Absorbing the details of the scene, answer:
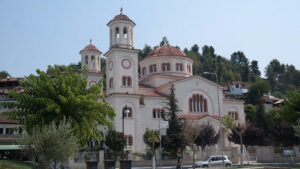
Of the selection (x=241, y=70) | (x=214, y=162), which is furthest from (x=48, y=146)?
(x=241, y=70)

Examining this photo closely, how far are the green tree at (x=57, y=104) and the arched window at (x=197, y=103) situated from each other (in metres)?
29.1

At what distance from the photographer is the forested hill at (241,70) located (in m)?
145

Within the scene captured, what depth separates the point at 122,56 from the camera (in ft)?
176

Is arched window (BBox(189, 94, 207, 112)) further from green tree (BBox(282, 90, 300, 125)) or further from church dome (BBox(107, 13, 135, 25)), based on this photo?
church dome (BBox(107, 13, 135, 25))

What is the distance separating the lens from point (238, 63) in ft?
588

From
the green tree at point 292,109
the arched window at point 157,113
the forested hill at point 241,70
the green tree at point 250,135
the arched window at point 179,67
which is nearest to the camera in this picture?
the green tree at point 292,109

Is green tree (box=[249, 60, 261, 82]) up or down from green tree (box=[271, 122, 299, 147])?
up

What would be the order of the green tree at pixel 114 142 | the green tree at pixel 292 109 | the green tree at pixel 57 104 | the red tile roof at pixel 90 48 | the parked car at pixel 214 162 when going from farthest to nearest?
the red tile roof at pixel 90 48 → the green tree at pixel 292 109 → the green tree at pixel 114 142 → the parked car at pixel 214 162 → the green tree at pixel 57 104

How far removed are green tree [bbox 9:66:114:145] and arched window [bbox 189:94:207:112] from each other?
95.4ft

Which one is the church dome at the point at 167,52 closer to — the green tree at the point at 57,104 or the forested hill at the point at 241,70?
the green tree at the point at 57,104

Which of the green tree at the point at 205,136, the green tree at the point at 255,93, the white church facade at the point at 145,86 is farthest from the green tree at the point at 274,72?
the green tree at the point at 205,136

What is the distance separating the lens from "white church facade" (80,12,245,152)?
5203 centimetres

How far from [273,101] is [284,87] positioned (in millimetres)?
56476

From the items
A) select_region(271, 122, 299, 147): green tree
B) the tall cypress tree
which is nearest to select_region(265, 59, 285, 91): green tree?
select_region(271, 122, 299, 147): green tree
